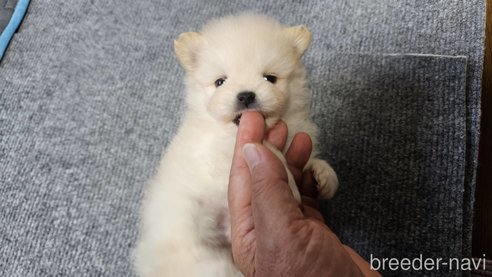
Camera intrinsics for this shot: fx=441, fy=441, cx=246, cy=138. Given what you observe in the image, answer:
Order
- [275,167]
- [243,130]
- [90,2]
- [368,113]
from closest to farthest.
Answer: [275,167]
[243,130]
[368,113]
[90,2]

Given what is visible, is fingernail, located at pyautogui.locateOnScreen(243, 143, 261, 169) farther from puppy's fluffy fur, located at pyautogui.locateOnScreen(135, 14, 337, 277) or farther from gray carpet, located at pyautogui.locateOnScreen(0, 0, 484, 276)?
gray carpet, located at pyautogui.locateOnScreen(0, 0, 484, 276)

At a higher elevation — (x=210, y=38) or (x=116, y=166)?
(x=210, y=38)

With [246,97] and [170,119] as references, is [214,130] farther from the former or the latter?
[170,119]

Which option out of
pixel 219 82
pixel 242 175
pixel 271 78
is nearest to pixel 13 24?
pixel 219 82

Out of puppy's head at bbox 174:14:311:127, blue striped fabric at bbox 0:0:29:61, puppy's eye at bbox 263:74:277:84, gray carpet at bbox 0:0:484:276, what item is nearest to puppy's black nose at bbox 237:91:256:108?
puppy's head at bbox 174:14:311:127

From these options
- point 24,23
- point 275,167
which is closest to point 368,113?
point 275,167

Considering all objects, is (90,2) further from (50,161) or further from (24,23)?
(50,161)

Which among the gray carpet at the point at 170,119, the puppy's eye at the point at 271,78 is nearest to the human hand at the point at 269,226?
the puppy's eye at the point at 271,78

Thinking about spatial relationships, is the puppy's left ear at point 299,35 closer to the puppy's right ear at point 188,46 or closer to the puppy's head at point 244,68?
the puppy's head at point 244,68
